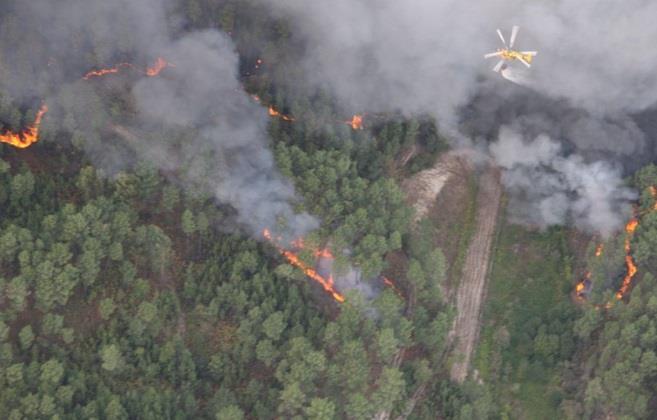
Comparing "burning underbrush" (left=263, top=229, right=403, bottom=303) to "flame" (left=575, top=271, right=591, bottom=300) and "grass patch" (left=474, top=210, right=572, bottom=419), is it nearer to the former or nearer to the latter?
Result: "grass patch" (left=474, top=210, right=572, bottom=419)

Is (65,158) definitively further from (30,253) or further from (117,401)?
(117,401)

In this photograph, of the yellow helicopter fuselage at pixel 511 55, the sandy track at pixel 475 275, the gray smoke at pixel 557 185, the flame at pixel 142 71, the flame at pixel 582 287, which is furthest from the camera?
the yellow helicopter fuselage at pixel 511 55

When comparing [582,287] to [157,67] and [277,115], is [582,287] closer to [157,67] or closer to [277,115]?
[277,115]

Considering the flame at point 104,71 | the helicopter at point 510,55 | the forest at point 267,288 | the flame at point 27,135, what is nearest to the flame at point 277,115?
the forest at point 267,288

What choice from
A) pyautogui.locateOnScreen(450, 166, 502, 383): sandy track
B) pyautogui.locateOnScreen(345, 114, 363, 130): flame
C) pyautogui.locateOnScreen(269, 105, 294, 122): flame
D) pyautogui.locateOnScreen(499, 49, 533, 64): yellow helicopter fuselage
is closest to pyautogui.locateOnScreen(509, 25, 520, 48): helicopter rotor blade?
pyautogui.locateOnScreen(499, 49, 533, 64): yellow helicopter fuselage

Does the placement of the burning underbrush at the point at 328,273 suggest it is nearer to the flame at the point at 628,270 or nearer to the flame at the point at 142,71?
the flame at the point at 142,71

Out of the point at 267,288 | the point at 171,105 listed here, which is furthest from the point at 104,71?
the point at 267,288
